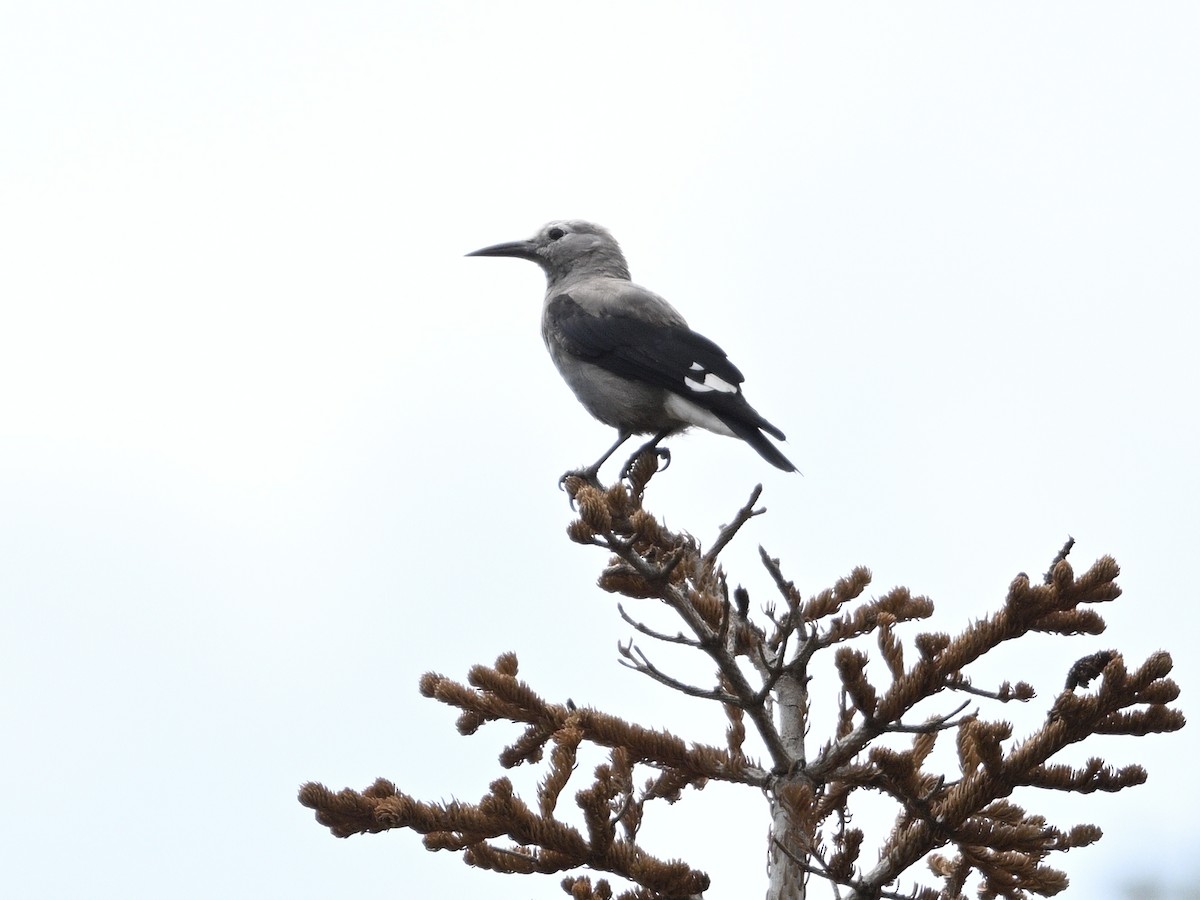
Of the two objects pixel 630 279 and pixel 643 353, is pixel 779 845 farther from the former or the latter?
pixel 630 279

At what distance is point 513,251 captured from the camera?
6.73m

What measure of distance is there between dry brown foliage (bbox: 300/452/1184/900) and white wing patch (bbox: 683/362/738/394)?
6.47 feet

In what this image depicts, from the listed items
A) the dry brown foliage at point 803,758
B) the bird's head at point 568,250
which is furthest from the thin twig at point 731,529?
the bird's head at point 568,250

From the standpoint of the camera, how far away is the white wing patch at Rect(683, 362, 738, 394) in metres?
4.84

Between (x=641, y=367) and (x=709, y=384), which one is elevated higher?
(x=641, y=367)

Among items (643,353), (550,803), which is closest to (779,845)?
(550,803)

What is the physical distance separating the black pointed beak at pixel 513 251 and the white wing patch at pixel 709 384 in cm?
203

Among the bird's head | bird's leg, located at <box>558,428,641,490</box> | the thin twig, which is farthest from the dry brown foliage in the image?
the bird's head

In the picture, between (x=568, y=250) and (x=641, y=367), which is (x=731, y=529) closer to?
(x=641, y=367)

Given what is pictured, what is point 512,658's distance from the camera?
2.90m

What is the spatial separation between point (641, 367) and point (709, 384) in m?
0.37

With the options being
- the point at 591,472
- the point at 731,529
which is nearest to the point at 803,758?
the point at 731,529

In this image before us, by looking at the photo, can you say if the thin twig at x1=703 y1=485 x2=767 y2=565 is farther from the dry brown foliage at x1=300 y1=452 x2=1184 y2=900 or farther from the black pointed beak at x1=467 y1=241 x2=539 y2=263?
the black pointed beak at x1=467 y1=241 x2=539 y2=263

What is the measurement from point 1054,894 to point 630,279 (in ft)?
14.7
